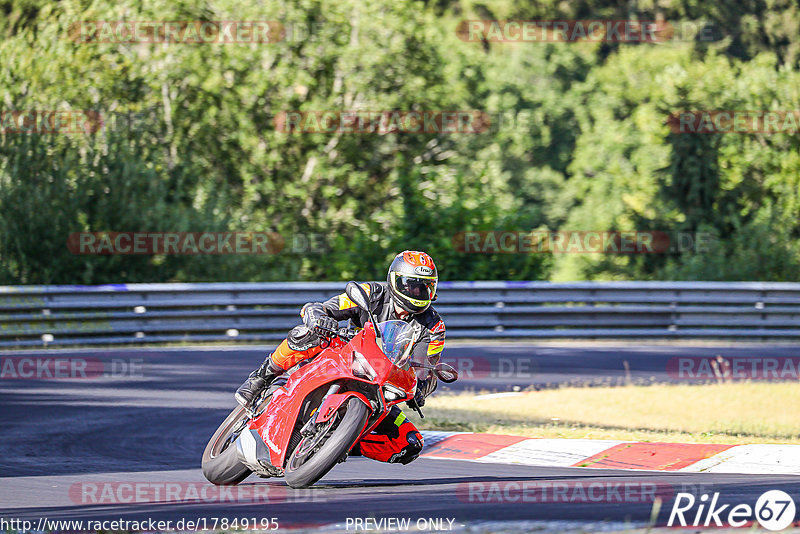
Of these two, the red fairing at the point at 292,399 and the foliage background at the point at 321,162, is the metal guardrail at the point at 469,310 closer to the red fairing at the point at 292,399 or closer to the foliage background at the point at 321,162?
the foliage background at the point at 321,162

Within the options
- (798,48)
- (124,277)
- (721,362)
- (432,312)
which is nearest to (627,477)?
(432,312)

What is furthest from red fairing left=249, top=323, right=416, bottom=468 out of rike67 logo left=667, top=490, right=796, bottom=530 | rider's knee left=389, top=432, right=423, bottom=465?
rike67 logo left=667, top=490, right=796, bottom=530

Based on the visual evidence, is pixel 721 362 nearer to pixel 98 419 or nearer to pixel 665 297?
pixel 665 297

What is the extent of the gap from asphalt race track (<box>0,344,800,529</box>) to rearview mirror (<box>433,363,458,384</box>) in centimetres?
80

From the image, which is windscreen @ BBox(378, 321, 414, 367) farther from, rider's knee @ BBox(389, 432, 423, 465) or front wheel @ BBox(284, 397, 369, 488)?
rider's knee @ BBox(389, 432, 423, 465)

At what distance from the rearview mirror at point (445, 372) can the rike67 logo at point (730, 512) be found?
156 cm

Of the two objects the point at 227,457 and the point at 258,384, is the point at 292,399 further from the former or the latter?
the point at 227,457

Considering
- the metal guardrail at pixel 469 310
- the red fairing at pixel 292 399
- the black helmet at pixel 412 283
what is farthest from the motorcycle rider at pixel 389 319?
the metal guardrail at pixel 469 310

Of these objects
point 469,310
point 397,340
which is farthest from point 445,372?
point 469,310

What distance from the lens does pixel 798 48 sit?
168 feet

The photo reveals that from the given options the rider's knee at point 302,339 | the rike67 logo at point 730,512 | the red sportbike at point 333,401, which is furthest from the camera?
the rider's knee at point 302,339

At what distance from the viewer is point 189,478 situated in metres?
7.96

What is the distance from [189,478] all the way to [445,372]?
2.42 meters

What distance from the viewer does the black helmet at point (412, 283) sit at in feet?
23.2
